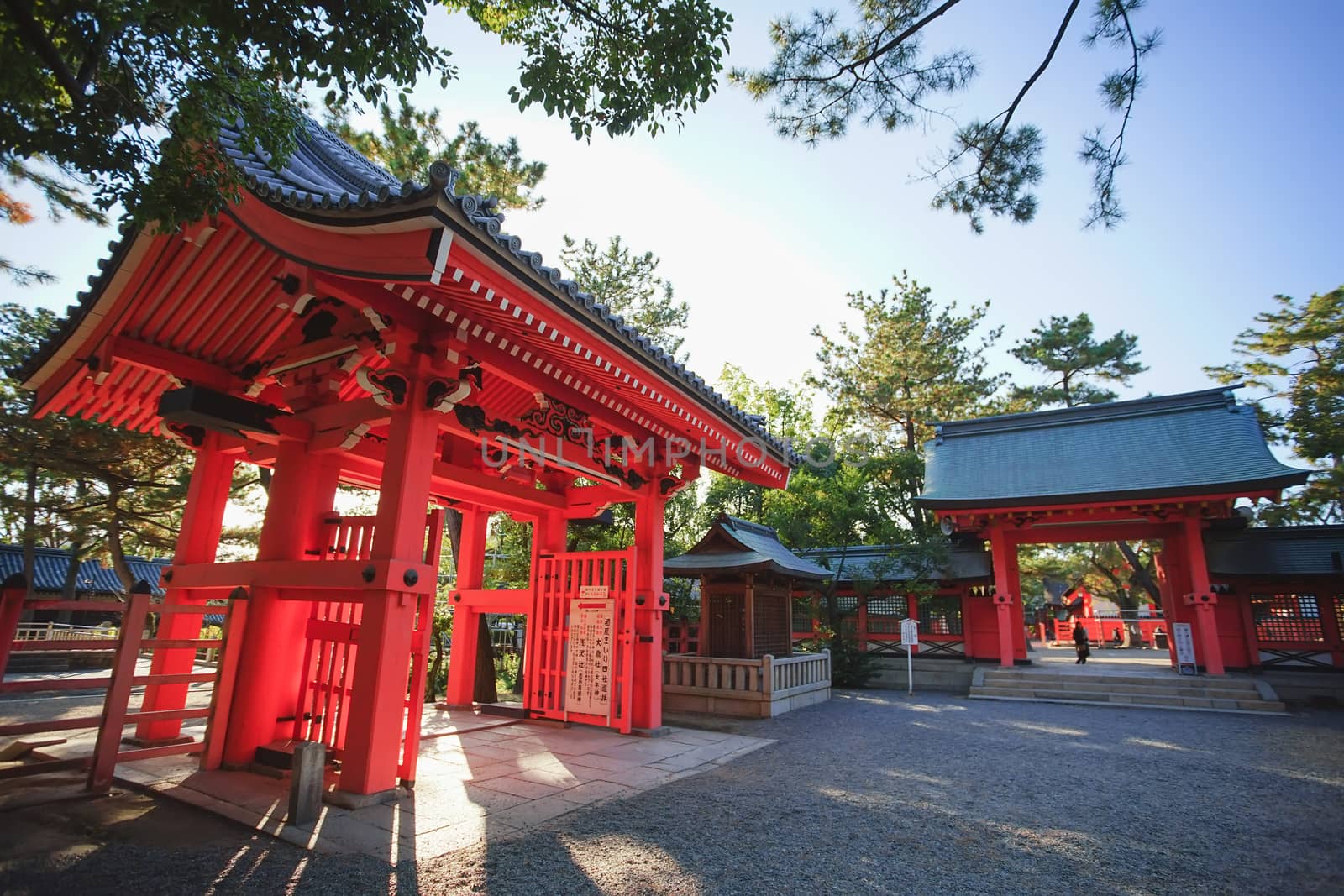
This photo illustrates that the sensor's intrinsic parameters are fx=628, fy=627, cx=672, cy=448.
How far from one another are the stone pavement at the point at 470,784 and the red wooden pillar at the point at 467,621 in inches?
54.5

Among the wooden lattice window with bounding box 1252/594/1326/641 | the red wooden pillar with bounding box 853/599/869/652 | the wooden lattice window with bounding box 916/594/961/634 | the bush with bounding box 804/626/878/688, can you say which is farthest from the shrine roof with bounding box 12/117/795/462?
the wooden lattice window with bounding box 1252/594/1326/641

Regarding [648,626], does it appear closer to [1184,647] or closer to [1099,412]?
[1184,647]

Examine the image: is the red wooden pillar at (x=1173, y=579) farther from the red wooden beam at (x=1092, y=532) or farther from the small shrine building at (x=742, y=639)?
the small shrine building at (x=742, y=639)

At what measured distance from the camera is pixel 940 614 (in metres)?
16.5

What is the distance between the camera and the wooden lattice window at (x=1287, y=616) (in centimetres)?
1290

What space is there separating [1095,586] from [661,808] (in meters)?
36.6

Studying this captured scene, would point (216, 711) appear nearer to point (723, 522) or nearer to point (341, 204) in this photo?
point (341, 204)

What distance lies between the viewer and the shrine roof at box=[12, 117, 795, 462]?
140 inches

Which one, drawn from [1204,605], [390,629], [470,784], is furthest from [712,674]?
[1204,605]

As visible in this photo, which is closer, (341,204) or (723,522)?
(341,204)

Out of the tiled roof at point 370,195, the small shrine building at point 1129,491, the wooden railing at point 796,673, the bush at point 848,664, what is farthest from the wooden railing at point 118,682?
the small shrine building at point 1129,491

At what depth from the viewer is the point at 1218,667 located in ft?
39.2

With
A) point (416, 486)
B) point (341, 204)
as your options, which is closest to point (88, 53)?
point (341, 204)

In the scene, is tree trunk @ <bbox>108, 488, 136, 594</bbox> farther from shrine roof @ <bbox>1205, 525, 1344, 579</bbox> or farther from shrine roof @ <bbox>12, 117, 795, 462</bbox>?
shrine roof @ <bbox>1205, 525, 1344, 579</bbox>
